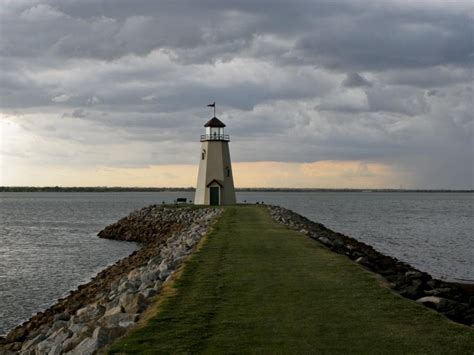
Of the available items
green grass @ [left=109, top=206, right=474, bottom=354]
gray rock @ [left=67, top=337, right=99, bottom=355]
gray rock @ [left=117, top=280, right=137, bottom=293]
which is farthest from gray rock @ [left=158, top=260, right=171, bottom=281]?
gray rock @ [left=67, top=337, right=99, bottom=355]

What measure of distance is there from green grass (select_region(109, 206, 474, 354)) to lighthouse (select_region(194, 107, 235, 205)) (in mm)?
30123

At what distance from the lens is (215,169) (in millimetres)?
44875

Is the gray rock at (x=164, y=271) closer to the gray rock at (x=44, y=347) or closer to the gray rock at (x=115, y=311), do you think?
the gray rock at (x=115, y=311)

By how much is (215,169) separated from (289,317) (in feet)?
117

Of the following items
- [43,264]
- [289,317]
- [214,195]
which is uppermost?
[214,195]

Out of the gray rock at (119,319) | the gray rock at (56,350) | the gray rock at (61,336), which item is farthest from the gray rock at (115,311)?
the gray rock at (56,350)

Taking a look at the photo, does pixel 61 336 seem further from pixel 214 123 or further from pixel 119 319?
pixel 214 123

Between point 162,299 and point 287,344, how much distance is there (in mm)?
3582

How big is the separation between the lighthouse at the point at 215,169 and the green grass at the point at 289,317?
30.1 m

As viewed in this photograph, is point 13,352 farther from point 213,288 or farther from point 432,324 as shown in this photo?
point 432,324

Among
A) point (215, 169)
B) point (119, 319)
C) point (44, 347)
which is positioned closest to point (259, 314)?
point (119, 319)

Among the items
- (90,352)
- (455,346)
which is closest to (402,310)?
(455,346)

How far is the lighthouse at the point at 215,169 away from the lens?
147 feet

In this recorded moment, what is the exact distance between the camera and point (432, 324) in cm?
902
